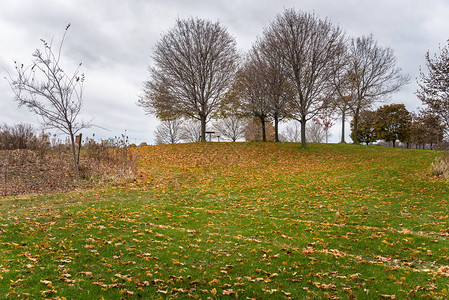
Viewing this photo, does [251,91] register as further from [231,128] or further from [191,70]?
[231,128]

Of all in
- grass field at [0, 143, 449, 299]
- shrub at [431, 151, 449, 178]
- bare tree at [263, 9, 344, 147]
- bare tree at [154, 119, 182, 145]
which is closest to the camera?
grass field at [0, 143, 449, 299]

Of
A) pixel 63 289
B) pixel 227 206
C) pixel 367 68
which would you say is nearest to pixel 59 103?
pixel 227 206

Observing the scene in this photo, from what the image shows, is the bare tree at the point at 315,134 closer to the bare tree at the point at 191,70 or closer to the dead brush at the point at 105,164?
the bare tree at the point at 191,70

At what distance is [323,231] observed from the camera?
7.68 metres

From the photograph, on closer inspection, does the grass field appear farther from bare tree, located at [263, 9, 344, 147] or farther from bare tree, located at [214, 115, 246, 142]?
bare tree, located at [214, 115, 246, 142]

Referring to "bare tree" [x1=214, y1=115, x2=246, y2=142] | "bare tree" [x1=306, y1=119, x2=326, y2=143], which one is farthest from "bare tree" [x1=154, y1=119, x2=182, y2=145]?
"bare tree" [x1=306, y1=119, x2=326, y2=143]

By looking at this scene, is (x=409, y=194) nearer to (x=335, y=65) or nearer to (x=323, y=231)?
(x=323, y=231)

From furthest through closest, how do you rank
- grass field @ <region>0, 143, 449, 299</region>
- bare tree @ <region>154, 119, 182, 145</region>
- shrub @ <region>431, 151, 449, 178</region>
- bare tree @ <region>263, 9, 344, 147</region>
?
bare tree @ <region>154, 119, 182, 145</region> < bare tree @ <region>263, 9, 344, 147</region> < shrub @ <region>431, 151, 449, 178</region> < grass field @ <region>0, 143, 449, 299</region>

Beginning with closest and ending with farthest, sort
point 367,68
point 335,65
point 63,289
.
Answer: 1. point 63,289
2. point 335,65
3. point 367,68

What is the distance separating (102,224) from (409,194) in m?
12.0

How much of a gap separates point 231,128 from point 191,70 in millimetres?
27344

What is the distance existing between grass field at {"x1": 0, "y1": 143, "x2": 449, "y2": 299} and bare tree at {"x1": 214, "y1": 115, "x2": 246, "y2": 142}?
39.9 metres

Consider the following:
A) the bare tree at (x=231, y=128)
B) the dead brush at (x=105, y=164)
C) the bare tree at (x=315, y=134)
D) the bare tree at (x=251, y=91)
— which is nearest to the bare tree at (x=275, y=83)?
the bare tree at (x=251, y=91)

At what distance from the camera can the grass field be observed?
457cm
